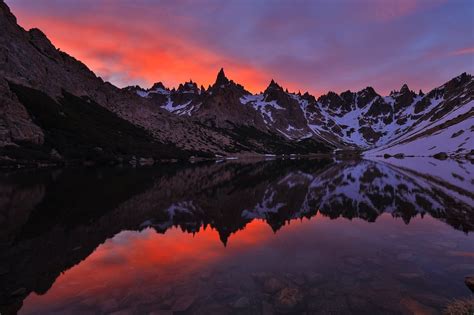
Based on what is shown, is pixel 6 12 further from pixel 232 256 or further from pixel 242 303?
pixel 242 303

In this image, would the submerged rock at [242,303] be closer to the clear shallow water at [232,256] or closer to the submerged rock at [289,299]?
the clear shallow water at [232,256]

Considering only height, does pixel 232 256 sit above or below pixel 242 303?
above

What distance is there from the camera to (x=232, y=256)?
18562 mm

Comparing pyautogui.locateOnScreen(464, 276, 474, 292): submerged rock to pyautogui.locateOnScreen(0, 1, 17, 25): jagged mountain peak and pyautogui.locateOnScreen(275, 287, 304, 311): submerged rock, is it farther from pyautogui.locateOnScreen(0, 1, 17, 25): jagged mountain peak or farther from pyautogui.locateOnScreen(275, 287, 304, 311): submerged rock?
pyautogui.locateOnScreen(0, 1, 17, 25): jagged mountain peak

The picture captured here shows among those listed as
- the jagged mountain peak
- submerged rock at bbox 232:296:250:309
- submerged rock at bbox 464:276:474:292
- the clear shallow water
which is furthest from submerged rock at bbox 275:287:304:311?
the jagged mountain peak

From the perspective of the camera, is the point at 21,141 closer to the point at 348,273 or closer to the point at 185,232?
the point at 185,232

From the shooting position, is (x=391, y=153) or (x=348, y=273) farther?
(x=391, y=153)

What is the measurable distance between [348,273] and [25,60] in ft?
658

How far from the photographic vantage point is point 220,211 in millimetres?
33406

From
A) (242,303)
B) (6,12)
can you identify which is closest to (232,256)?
(242,303)

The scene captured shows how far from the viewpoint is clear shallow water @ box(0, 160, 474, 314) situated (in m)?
12.6

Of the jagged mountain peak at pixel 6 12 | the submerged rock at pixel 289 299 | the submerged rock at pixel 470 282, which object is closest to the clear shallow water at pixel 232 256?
the submerged rock at pixel 289 299

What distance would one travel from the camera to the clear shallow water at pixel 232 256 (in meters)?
12.6

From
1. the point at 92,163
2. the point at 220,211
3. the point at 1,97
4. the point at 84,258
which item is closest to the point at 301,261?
the point at 84,258
